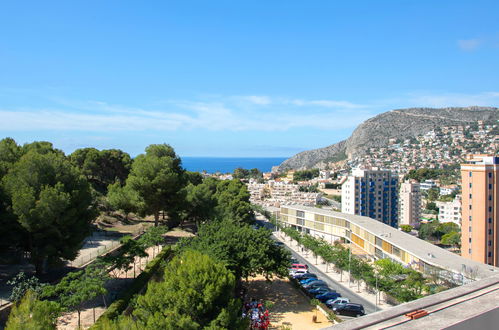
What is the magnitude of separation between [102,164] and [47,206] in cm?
3012

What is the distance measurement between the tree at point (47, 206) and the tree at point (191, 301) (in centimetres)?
583

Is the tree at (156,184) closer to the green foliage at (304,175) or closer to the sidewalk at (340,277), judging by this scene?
the sidewalk at (340,277)

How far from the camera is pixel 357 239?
118ft

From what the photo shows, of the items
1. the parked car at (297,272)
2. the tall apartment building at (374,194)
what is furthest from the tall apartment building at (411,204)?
the parked car at (297,272)

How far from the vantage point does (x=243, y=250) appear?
18.0 metres

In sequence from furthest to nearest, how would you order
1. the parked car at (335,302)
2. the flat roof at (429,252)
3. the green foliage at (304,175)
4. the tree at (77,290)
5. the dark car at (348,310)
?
1. the green foliage at (304,175)
2. the flat roof at (429,252)
3. the parked car at (335,302)
4. the dark car at (348,310)
5. the tree at (77,290)

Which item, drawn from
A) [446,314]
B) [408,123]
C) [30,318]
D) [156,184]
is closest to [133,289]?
[30,318]

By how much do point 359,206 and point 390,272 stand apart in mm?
33631

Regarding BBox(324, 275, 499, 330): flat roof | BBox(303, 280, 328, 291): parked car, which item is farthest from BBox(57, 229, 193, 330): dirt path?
BBox(324, 275, 499, 330): flat roof

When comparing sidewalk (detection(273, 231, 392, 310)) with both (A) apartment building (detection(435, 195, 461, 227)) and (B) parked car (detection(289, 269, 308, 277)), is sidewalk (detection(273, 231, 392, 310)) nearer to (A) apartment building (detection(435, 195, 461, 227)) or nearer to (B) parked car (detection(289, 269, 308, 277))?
(B) parked car (detection(289, 269, 308, 277))

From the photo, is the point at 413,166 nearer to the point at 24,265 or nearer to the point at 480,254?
the point at 480,254

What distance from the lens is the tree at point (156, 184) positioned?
2469 centimetres

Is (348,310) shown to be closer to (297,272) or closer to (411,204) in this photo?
(297,272)

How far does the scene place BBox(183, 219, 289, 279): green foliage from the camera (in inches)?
671
